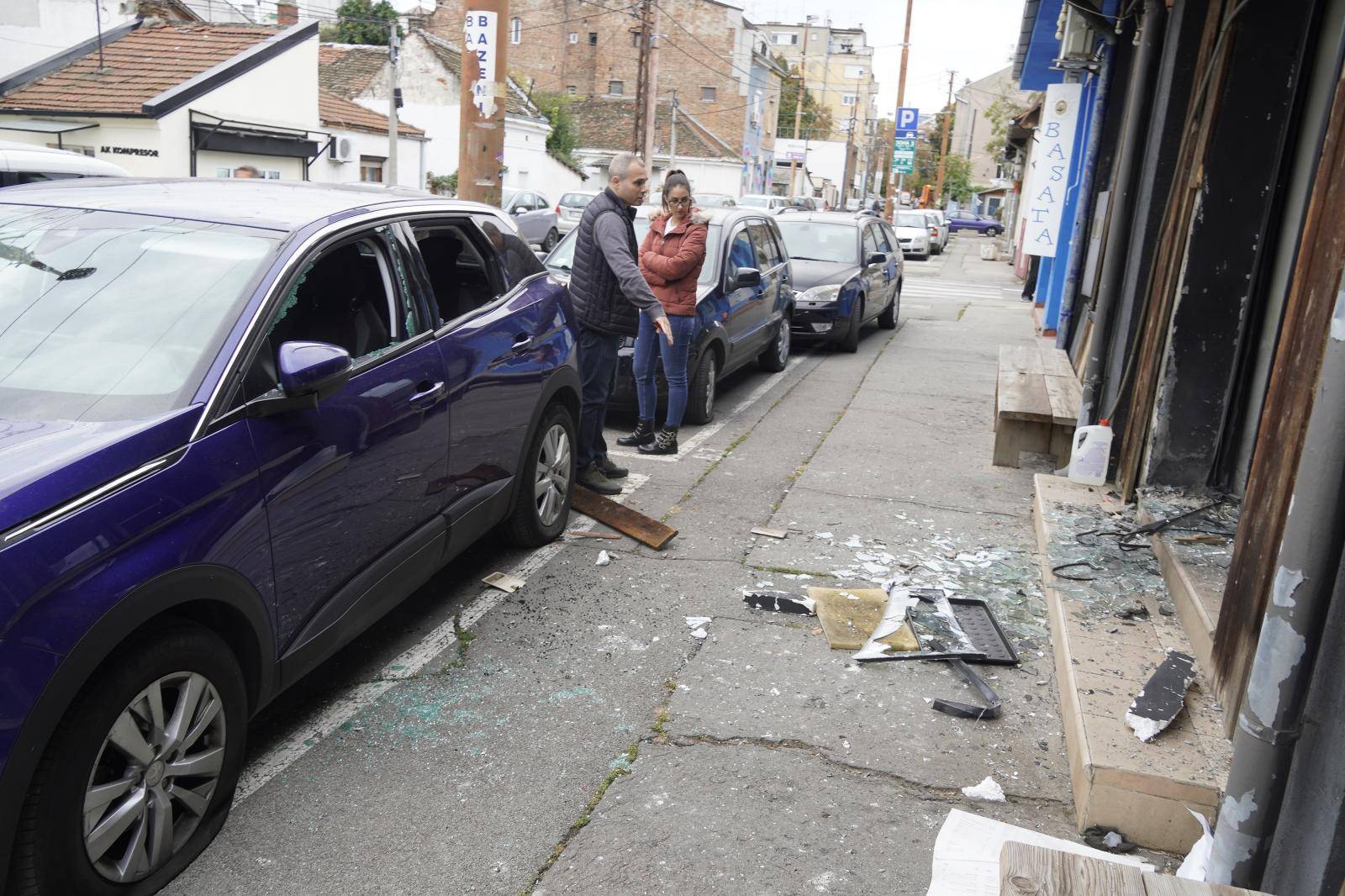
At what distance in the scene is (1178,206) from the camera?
555 centimetres

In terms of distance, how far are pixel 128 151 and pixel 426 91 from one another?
23518 mm

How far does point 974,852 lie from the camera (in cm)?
299

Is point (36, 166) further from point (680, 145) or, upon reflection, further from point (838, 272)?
point (680, 145)

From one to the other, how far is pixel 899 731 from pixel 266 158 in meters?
25.9

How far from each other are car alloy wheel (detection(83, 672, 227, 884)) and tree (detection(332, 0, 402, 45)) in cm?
6580

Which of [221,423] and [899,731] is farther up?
[221,423]

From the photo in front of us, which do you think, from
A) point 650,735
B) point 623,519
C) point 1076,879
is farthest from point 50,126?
point 1076,879

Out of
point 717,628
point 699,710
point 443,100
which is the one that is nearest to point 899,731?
point 699,710

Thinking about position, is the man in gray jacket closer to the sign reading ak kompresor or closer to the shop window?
the sign reading ak kompresor

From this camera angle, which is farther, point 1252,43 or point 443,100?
point 443,100

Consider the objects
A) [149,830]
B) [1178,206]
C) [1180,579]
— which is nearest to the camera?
[149,830]

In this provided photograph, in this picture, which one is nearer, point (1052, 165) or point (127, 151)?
point (1052, 165)

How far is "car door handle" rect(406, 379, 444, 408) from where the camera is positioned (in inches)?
163

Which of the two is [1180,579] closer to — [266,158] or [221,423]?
[221,423]
